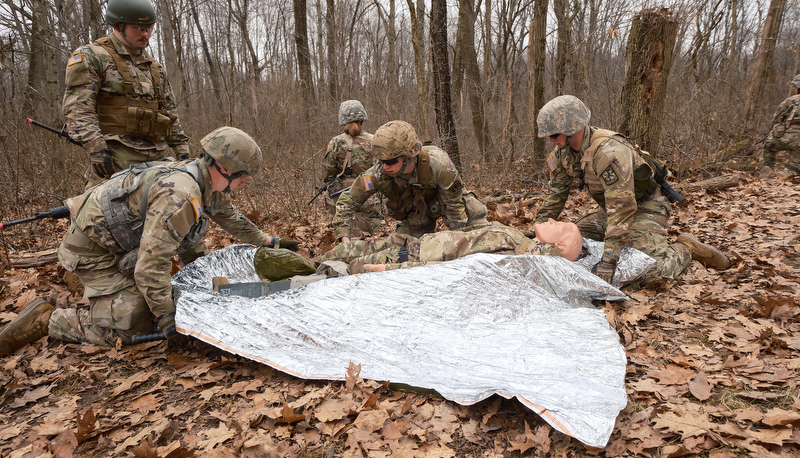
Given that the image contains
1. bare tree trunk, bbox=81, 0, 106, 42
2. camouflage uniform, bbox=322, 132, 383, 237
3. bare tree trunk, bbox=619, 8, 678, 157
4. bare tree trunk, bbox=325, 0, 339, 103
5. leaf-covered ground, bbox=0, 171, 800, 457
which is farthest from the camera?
bare tree trunk, bbox=325, 0, 339, 103

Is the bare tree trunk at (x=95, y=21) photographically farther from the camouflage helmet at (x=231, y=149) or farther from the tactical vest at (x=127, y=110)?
the camouflage helmet at (x=231, y=149)

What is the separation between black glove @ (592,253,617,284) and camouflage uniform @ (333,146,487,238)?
1.20 metres

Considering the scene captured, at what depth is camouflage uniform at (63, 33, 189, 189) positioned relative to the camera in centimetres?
343

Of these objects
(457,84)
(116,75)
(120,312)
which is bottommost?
(120,312)

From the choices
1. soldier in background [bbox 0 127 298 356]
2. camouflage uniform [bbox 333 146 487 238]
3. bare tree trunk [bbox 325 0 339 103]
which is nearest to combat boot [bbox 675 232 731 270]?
camouflage uniform [bbox 333 146 487 238]

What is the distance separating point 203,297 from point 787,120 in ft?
31.3

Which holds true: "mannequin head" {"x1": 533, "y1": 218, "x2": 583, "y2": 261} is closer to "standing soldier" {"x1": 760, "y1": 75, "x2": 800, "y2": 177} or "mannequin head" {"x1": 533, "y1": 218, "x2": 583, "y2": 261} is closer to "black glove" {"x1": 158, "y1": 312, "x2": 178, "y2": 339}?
"black glove" {"x1": 158, "y1": 312, "x2": 178, "y2": 339}

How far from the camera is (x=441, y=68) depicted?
6.36 m

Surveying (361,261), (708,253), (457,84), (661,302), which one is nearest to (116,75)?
(361,261)

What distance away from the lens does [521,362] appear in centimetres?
227

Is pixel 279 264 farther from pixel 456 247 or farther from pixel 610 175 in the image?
pixel 610 175

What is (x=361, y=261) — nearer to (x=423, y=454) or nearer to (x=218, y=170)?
(x=218, y=170)

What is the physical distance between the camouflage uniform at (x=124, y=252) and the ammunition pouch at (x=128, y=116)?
3.52 ft

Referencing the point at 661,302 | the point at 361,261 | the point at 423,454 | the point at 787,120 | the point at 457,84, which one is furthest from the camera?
the point at 457,84
